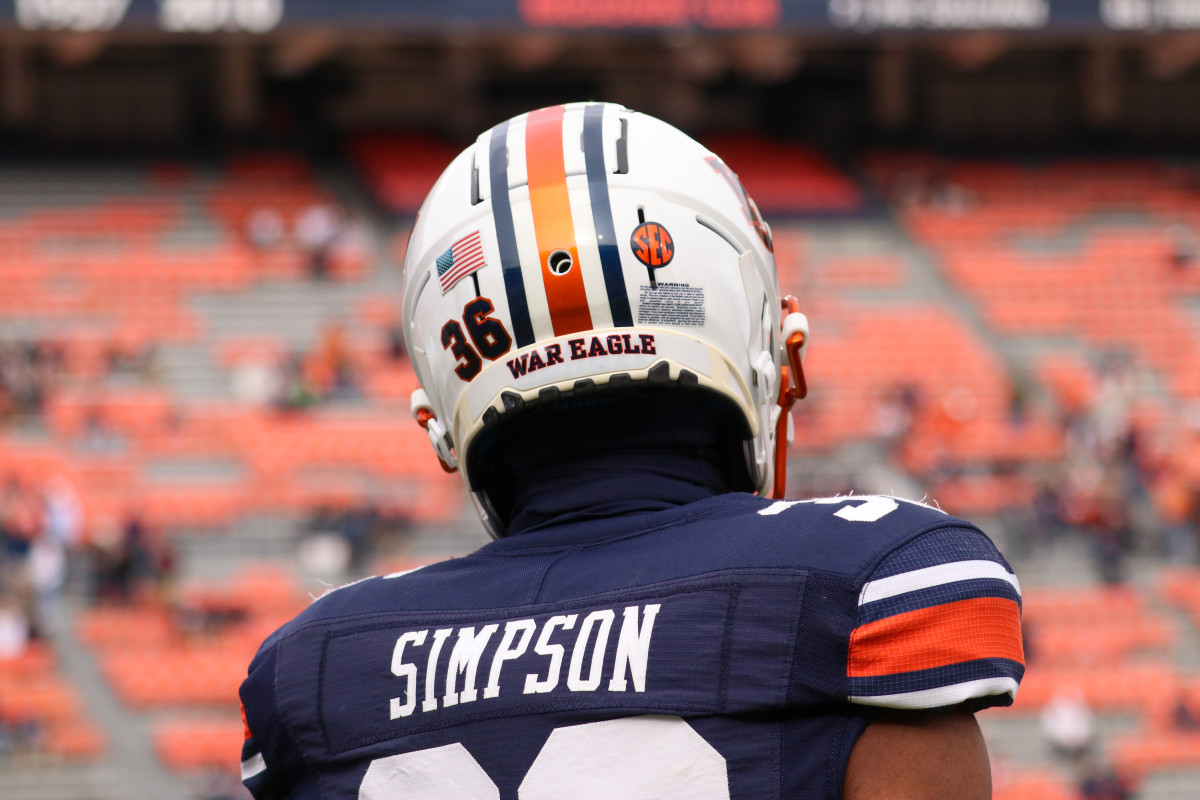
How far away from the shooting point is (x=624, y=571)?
4.71 feet

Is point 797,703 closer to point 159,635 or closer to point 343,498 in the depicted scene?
point 159,635

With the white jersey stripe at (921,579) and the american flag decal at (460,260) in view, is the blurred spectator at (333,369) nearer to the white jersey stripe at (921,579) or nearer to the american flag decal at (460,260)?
the american flag decal at (460,260)

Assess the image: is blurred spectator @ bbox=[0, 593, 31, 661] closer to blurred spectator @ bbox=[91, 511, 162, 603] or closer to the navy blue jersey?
blurred spectator @ bbox=[91, 511, 162, 603]

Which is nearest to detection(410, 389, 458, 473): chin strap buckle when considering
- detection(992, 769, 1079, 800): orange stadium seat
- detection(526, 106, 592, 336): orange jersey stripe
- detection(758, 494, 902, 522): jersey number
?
detection(526, 106, 592, 336): orange jersey stripe

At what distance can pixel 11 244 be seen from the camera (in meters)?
16.0

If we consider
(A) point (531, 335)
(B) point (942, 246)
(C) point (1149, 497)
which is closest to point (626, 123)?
(A) point (531, 335)

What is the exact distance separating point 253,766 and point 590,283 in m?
0.67

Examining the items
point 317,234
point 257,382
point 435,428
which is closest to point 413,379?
point 257,382

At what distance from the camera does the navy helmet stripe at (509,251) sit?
1629mm

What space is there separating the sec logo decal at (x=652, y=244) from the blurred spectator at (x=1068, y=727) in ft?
33.9

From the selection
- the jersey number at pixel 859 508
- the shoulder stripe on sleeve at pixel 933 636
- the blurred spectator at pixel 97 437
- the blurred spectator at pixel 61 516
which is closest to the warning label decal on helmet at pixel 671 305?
the jersey number at pixel 859 508

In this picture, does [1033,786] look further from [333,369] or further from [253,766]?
[253,766]

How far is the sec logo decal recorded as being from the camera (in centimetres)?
163

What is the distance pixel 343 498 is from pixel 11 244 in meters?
5.84
